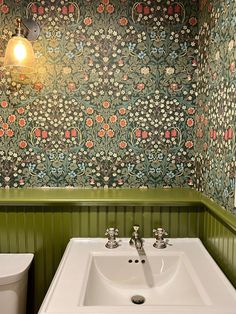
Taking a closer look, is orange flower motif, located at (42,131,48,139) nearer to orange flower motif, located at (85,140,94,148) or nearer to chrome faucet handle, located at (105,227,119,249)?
orange flower motif, located at (85,140,94,148)

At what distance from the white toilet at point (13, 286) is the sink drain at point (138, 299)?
505mm

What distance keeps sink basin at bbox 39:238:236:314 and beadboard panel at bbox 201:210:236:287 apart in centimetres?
3

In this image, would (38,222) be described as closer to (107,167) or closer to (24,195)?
(24,195)

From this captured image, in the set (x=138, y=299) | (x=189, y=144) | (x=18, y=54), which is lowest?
(x=138, y=299)

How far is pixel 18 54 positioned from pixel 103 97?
48 cm

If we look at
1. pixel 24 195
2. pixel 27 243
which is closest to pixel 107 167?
pixel 24 195

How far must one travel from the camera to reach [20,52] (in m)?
1.54

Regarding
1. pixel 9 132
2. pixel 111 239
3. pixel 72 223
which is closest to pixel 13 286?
pixel 72 223

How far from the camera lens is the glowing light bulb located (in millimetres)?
1534

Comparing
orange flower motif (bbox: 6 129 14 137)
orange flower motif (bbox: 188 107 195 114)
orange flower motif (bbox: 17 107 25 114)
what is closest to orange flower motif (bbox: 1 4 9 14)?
orange flower motif (bbox: 17 107 25 114)

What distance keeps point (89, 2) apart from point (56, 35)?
25 centimetres

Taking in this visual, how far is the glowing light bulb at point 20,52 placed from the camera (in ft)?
5.03

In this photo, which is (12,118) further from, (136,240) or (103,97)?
(136,240)

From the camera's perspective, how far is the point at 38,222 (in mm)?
1498
